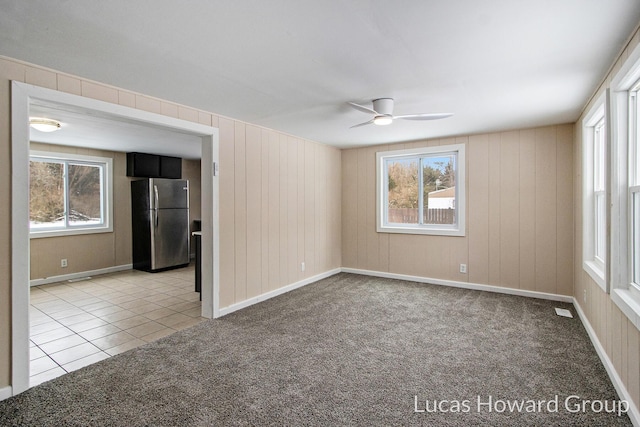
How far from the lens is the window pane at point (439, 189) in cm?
501

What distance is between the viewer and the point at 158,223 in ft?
20.3

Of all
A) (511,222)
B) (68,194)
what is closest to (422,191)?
(511,222)

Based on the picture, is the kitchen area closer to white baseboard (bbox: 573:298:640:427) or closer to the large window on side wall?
white baseboard (bbox: 573:298:640:427)

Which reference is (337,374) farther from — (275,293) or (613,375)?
(275,293)

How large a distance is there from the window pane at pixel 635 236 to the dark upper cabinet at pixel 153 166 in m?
6.98

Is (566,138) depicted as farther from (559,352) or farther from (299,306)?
(299,306)

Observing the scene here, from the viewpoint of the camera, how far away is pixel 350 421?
1.92 meters

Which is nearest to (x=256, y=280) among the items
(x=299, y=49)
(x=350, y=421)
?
(x=350, y=421)

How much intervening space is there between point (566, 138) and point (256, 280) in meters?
4.33

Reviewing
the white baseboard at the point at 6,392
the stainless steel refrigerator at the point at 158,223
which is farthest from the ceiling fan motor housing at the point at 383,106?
the stainless steel refrigerator at the point at 158,223

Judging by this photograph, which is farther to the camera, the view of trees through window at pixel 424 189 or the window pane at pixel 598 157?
the view of trees through window at pixel 424 189

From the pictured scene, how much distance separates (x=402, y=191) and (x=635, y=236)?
11.4ft

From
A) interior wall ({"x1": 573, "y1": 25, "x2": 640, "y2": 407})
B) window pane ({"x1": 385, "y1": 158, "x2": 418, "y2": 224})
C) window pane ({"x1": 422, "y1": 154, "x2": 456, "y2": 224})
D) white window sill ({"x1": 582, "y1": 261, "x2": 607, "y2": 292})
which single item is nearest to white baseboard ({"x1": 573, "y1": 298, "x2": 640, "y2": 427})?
interior wall ({"x1": 573, "y1": 25, "x2": 640, "y2": 407})

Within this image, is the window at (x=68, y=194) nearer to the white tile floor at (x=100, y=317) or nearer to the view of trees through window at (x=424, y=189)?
the white tile floor at (x=100, y=317)
